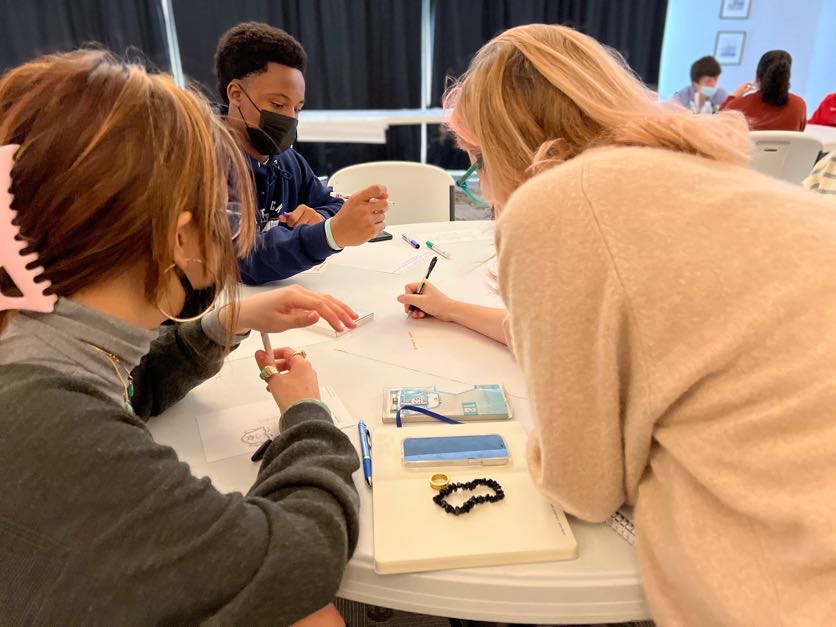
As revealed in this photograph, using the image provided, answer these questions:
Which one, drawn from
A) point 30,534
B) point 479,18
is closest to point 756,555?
point 30,534

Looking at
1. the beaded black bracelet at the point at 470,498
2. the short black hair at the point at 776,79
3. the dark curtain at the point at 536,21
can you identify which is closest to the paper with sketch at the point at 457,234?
the beaded black bracelet at the point at 470,498

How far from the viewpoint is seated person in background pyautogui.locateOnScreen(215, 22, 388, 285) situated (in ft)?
4.65

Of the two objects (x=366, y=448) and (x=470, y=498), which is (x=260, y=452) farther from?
(x=470, y=498)

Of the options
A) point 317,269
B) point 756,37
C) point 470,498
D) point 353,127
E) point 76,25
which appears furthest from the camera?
point 756,37

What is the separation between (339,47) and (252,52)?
336cm

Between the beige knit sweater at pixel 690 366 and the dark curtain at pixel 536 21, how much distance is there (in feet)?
14.7

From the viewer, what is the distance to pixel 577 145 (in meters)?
0.80

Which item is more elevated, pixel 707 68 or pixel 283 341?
pixel 707 68

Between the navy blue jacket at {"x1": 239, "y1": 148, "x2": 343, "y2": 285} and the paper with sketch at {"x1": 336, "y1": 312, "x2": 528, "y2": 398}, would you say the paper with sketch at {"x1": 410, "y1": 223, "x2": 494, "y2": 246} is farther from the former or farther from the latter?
the paper with sketch at {"x1": 336, "y1": 312, "x2": 528, "y2": 398}

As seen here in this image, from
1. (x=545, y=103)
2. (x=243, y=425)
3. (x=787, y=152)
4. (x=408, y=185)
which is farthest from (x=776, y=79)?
(x=243, y=425)

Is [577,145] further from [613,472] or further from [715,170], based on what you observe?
[613,472]

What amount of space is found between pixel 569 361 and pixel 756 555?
24 cm

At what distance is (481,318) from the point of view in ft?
3.75

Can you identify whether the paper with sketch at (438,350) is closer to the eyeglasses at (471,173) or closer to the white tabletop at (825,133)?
the eyeglasses at (471,173)
